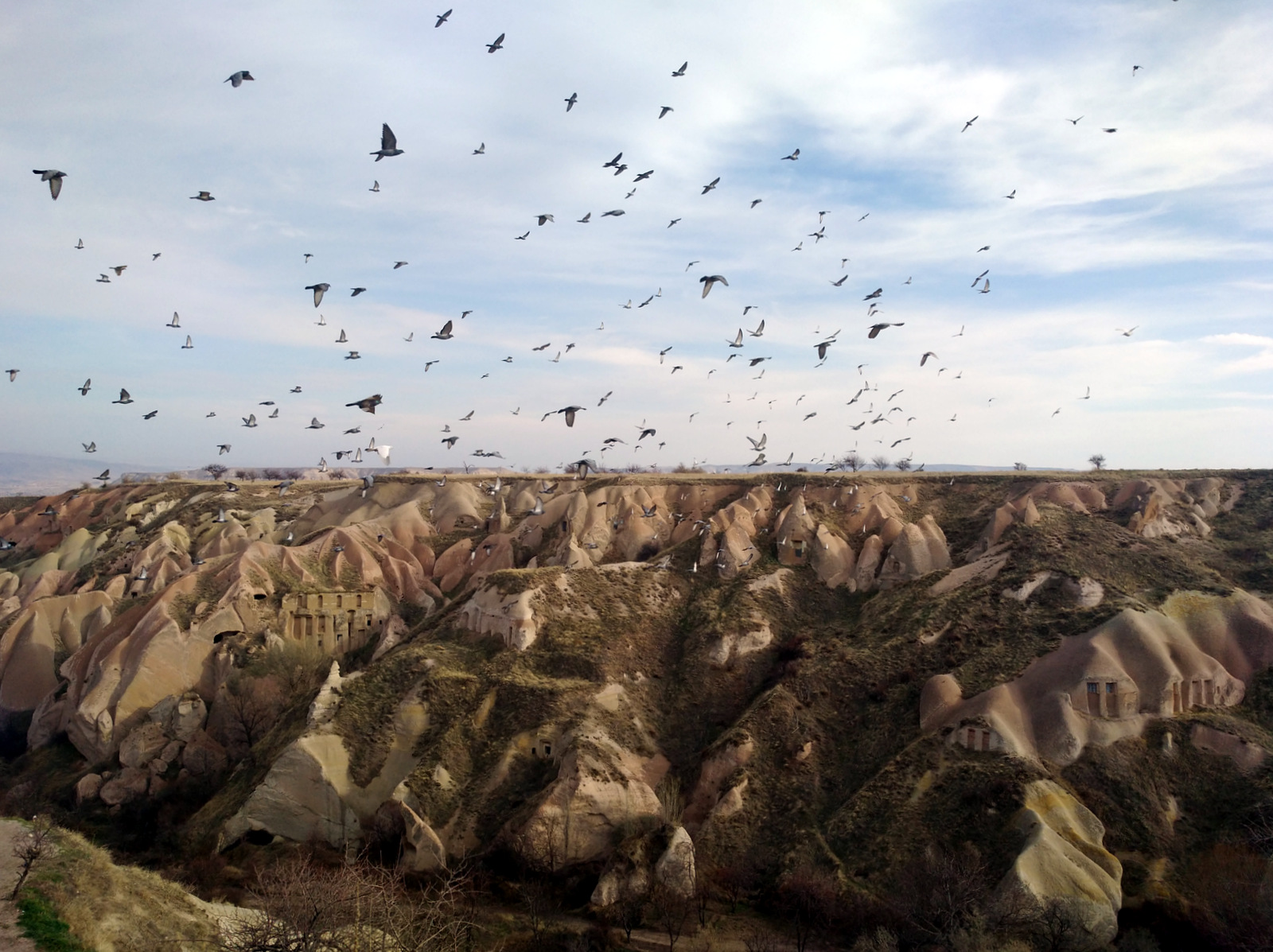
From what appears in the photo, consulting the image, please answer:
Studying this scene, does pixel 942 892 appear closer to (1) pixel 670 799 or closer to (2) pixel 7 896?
(1) pixel 670 799

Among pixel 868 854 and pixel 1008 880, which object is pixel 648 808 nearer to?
pixel 868 854

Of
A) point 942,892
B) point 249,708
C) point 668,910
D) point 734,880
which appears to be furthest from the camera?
Result: point 249,708

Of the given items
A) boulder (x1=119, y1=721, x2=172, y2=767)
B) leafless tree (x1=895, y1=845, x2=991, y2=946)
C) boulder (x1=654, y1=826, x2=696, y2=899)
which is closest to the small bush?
boulder (x1=654, y1=826, x2=696, y2=899)

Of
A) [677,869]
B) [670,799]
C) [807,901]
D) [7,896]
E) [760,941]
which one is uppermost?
[7,896]

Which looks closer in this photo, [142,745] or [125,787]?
[125,787]

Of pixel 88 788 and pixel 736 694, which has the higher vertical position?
pixel 736 694

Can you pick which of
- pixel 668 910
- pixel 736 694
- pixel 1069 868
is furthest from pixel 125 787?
pixel 1069 868

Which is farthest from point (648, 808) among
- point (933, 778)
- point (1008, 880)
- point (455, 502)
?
point (455, 502)
